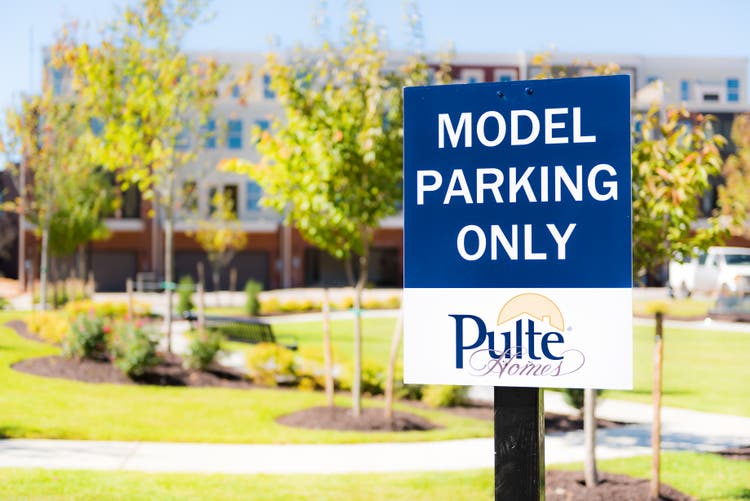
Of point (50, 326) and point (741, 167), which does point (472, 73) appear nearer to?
point (741, 167)

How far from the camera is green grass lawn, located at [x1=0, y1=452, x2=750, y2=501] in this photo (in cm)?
705

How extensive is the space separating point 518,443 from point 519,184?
851 millimetres

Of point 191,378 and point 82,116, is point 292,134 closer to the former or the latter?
point 191,378

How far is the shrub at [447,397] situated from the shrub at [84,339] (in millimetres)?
5660

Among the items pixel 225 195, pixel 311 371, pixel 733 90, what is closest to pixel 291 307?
pixel 225 195

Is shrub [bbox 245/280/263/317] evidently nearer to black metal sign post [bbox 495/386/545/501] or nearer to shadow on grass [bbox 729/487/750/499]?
shadow on grass [bbox 729/487/750/499]

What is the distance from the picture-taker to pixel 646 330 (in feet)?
83.7

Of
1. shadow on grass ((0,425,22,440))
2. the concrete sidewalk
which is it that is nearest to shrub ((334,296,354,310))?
the concrete sidewalk

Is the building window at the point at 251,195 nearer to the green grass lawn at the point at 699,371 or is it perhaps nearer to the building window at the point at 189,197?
the building window at the point at 189,197

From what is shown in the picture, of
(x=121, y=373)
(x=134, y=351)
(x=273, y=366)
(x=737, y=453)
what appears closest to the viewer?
(x=737, y=453)

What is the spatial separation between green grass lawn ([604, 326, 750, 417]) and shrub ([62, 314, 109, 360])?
8.17 meters

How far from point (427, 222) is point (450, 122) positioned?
342mm

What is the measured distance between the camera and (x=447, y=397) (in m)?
12.7

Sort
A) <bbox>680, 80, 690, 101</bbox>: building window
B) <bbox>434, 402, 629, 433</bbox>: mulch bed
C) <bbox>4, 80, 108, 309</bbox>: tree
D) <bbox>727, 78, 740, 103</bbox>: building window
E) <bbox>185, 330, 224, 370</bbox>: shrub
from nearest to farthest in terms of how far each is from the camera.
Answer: <bbox>434, 402, 629, 433</bbox>: mulch bed → <bbox>185, 330, 224, 370</bbox>: shrub → <bbox>4, 80, 108, 309</bbox>: tree → <bbox>680, 80, 690, 101</bbox>: building window → <bbox>727, 78, 740, 103</bbox>: building window
